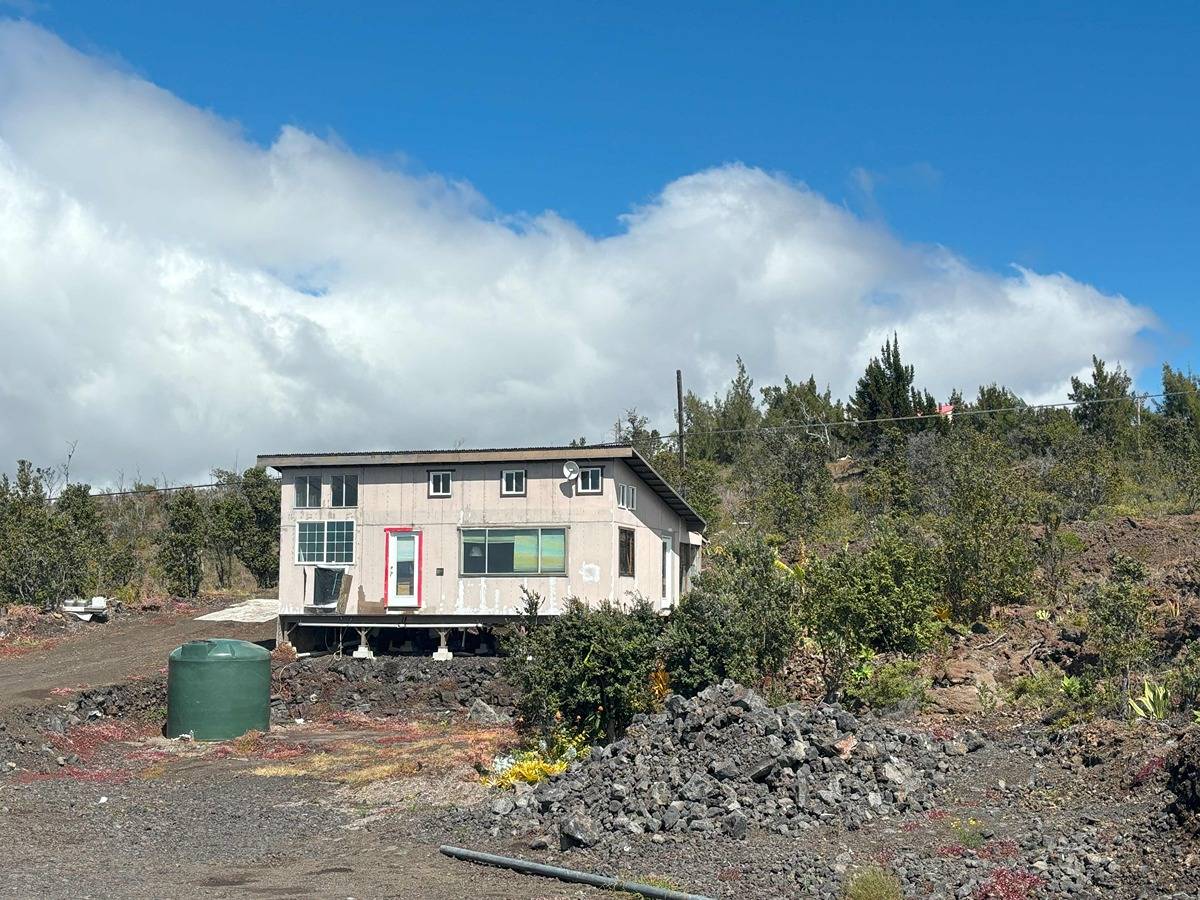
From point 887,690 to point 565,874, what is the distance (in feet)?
27.1

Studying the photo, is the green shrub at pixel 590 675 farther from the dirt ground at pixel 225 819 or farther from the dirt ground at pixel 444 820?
the dirt ground at pixel 225 819

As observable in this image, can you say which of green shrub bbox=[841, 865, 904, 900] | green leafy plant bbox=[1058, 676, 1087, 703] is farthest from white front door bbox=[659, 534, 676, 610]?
green shrub bbox=[841, 865, 904, 900]

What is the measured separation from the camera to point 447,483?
3036cm

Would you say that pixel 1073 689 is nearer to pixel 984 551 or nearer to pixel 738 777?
pixel 738 777

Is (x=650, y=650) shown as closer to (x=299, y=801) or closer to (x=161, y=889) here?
(x=299, y=801)

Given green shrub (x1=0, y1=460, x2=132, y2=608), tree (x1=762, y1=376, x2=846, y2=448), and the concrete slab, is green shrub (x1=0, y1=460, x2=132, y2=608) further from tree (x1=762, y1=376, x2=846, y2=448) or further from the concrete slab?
tree (x1=762, y1=376, x2=846, y2=448)

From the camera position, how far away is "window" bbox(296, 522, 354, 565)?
1206 inches

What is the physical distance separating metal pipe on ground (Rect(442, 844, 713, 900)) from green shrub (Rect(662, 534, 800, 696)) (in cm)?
647

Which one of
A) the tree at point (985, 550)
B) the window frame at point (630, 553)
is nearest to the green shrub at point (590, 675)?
the tree at point (985, 550)

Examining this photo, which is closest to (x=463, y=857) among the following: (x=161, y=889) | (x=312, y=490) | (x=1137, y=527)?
(x=161, y=889)

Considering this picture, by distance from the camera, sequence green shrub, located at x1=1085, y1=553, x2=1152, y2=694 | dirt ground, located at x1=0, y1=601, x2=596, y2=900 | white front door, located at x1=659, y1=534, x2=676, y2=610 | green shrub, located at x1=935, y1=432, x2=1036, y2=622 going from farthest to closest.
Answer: white front door, located at x1=659, y1=534, x2=676, y2=610 → green shrub, located at x1=935, y1=432, x2=1036, y2=622 → green shrub, located at x1=1085, y1=553, x2=1152, y2=694 → dirt ground, located at x1=0, y1=601, x2=596, y2=900

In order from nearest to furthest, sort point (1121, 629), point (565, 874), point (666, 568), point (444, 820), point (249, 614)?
point (565, 874) → point (444, 820) → point (1121, 629) → point (249, 614) → point (666, 568)

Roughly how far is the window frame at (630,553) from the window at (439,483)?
4.61m

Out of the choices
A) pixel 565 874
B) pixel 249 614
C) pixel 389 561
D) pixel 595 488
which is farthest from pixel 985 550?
pixel 249 614
